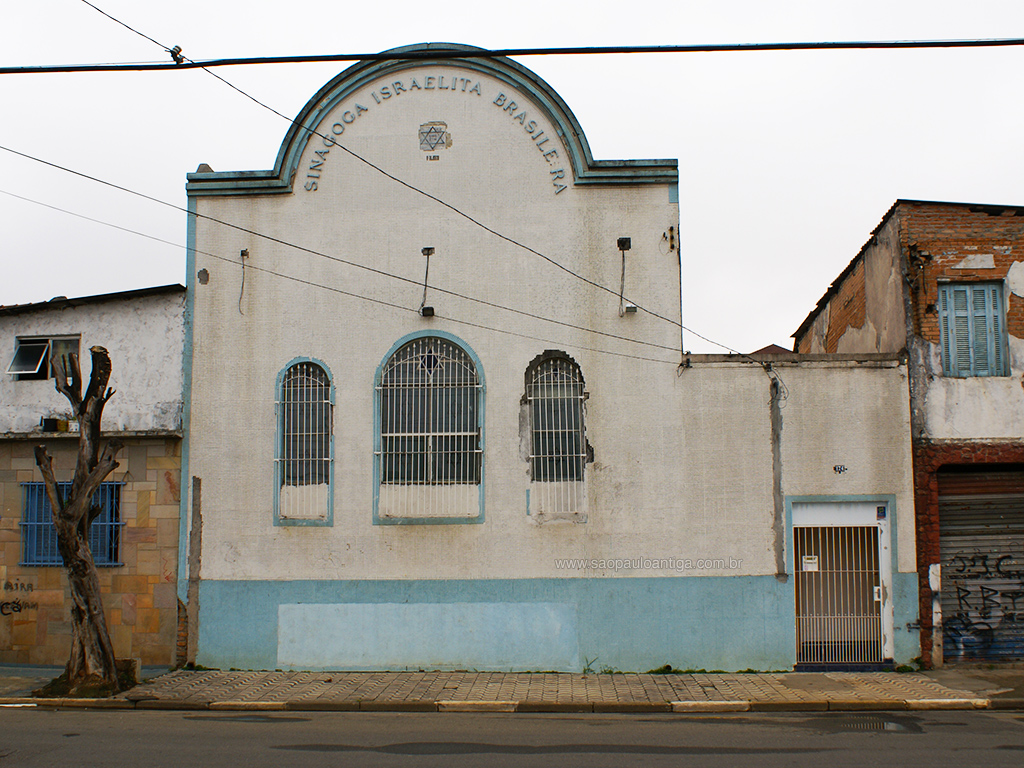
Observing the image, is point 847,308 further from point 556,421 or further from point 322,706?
point 322,706

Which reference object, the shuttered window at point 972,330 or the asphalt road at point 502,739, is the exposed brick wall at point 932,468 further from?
the asphalt road at point 502,739

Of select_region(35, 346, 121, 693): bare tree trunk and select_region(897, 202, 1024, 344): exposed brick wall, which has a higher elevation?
select_region(897, 202, 1024, 344): exposed brick wall

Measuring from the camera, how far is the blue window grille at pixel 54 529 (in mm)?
13156

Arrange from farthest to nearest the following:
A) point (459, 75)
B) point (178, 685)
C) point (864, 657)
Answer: point (459, 75)
point (864, 657)
point (178, 685)

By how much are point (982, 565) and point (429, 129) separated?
34.6 feet

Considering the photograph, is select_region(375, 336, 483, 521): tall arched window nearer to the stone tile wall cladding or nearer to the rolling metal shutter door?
the stone tile wall cladding

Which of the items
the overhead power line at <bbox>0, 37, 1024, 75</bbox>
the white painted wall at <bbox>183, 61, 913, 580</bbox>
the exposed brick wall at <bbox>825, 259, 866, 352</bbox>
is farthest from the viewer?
the exposed brick wall at <bbox>825, 259, 866, 352</bbox>

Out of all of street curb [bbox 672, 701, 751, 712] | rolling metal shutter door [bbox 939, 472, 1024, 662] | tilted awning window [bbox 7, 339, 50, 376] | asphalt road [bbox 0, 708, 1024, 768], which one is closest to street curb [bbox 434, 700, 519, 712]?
asphalt road [bbox 0, 708, 1024, 768]

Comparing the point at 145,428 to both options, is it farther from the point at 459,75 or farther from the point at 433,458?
the point at 459,75

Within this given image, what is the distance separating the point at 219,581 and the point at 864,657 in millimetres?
9467

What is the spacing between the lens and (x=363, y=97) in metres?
13.4

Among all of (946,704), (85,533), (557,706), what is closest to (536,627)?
(557,706)

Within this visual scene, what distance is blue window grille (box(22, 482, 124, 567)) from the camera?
43.2 ft

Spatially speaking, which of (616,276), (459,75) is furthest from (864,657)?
(459,75)
